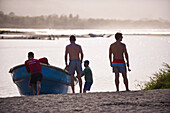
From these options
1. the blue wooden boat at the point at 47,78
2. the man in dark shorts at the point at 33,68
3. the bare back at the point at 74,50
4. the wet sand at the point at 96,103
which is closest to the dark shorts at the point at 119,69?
the wet sand at the point at 96,103

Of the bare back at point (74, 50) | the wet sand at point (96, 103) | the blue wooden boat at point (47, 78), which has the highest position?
the bare back at point (74, 50)

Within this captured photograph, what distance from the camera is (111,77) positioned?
27281mm

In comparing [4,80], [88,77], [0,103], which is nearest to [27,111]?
[0,103]

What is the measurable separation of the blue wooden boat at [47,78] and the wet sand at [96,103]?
4.37 meters

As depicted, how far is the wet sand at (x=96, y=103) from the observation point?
7.69 metres

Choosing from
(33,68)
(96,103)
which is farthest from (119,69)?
(33,68)

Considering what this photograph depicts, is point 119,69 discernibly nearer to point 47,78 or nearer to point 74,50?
point 74,50

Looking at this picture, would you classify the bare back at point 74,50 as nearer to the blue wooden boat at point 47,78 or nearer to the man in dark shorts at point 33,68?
the man in dark shorts at point 33,68

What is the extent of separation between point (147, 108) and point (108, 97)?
164cm

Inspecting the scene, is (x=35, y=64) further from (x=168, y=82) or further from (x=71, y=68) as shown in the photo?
(x=168, y=82)

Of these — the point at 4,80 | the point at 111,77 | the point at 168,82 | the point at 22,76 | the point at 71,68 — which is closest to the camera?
the point at 71,68

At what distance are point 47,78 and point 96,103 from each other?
5993 mm

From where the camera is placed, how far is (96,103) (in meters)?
8.38

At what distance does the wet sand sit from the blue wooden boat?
437cm
